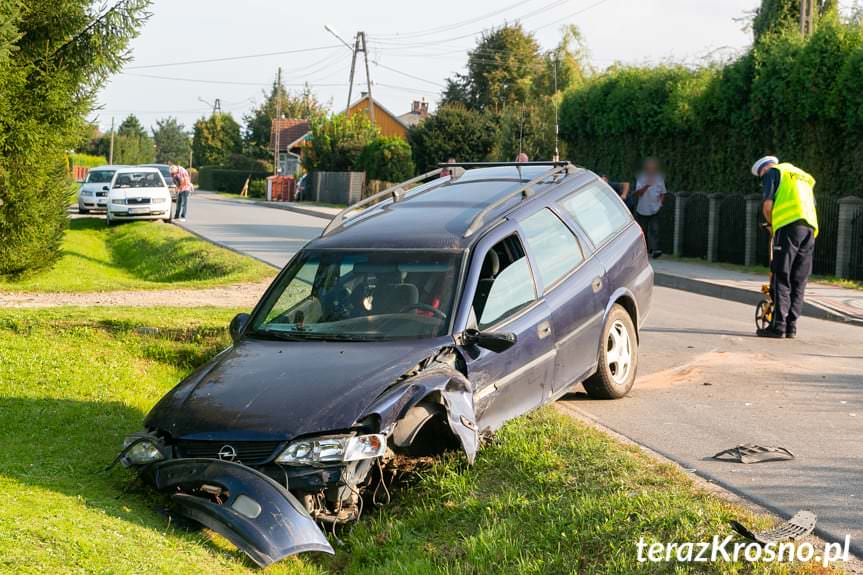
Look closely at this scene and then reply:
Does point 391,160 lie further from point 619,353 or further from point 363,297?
point 363,297

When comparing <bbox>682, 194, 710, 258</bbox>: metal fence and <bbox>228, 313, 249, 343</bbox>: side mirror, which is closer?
<bbox>228, 313, 249, 343</bbox>: side mirror

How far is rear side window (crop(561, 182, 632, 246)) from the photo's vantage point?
8.40 metres

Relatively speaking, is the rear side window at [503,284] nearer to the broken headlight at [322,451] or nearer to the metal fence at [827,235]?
the broken headlight at [322,451]

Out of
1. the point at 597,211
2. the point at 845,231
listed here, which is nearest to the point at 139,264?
the point at 845,231

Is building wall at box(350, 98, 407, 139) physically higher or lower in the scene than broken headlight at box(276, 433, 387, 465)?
higher

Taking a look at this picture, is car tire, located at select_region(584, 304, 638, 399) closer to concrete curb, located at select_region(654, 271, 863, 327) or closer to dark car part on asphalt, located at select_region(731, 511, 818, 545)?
dark car part on asphalt, located at select_region(731, 511, 818, 545)

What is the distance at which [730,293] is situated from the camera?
1639cm

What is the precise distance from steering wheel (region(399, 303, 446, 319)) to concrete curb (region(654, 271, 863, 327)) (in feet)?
27.2

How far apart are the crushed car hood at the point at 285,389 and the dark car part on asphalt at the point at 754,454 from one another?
185cm

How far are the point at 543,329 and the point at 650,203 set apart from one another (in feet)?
48.9

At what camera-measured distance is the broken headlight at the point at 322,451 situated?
18.1 feet

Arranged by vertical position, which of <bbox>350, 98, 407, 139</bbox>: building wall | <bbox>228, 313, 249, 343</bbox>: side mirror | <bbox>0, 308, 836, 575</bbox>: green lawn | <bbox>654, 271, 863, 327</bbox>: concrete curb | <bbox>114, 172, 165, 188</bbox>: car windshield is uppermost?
<bbox>350, 98, 407, 139</bbox>: building wall

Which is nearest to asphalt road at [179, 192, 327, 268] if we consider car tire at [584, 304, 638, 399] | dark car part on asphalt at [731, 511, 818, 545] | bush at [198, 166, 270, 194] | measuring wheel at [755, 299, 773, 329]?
measuring wheel at [755, 299, 773, 329]

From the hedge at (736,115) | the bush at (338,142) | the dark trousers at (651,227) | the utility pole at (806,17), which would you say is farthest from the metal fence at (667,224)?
the bush at (338,142)
